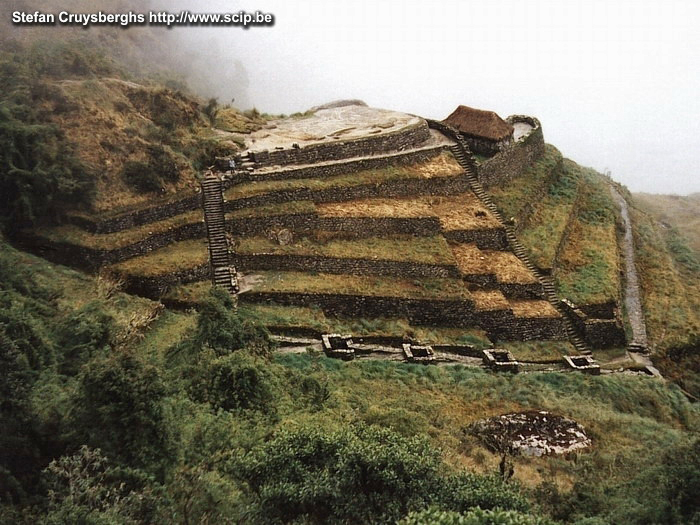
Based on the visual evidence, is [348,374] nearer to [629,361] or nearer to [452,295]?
[452,295]

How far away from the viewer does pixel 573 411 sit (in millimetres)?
21844

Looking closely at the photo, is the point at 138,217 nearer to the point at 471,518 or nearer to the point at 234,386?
the point at 234,386

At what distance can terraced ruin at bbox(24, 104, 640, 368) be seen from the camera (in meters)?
26.4

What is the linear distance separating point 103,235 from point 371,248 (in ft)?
37.1

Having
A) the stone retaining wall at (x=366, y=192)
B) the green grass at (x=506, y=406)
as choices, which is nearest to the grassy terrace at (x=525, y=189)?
the stone retaining wall at (x=366, y=192)

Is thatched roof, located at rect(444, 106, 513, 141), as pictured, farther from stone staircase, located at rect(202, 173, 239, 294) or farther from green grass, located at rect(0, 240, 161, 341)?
green grass, located at rect(0, 240, 161, 341)

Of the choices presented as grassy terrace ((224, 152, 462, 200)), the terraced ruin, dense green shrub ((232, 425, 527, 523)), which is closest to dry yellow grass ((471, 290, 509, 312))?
the terraced ruin

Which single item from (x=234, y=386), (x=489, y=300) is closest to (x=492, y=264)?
(x=489, y=300)

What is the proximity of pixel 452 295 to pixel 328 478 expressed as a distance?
633 inches

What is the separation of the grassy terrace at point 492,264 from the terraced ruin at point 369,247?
0.08m

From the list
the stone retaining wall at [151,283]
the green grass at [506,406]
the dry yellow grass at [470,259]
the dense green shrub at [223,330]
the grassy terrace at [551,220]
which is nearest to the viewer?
the green grass at [506,406]

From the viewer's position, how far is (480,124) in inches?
1550

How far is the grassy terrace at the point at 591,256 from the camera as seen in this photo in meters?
31.7

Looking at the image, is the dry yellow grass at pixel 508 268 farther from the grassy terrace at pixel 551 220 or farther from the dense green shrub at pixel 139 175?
the dense green shrub at pixel 139 175
